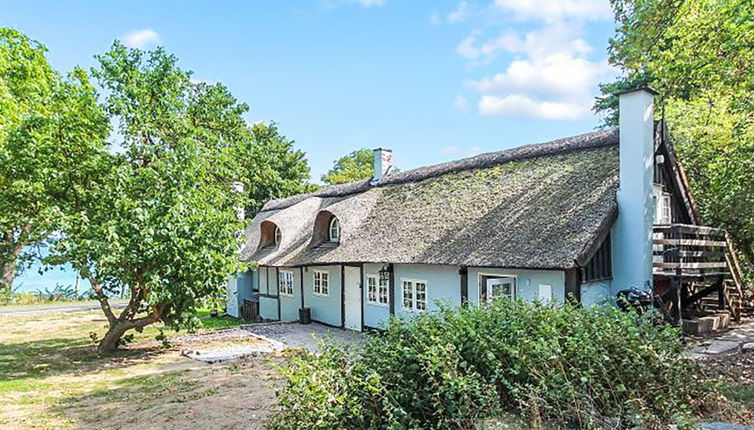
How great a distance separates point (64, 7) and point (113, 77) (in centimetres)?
192

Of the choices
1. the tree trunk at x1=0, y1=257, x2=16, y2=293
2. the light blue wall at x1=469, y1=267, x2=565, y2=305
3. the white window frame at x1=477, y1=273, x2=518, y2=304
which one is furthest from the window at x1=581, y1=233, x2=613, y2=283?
the tree trunk at x1=0, y1=257, x2=16, y2=293

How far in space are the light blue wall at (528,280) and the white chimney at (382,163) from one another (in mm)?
8313

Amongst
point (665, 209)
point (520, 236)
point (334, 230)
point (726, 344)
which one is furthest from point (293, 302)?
point (726, 344)

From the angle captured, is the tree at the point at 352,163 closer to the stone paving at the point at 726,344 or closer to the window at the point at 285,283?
the window at the point at 285,283

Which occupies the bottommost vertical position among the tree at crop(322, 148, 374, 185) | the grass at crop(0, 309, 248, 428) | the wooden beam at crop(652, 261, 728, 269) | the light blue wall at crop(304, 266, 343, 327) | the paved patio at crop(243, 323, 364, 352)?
the paved patio at crop(243, 323, 364, 352)

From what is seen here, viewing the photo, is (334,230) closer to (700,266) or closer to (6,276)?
(700,266)

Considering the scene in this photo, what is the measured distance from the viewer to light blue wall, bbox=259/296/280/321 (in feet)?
61.6

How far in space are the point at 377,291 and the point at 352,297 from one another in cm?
127

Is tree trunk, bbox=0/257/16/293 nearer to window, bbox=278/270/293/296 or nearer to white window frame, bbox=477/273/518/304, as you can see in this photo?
window, bbox=278/270/293/296

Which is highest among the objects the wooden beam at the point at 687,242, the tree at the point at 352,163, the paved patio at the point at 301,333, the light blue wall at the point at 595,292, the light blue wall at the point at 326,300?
the tree at the point at 352,163

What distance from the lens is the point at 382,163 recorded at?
18.9 metres

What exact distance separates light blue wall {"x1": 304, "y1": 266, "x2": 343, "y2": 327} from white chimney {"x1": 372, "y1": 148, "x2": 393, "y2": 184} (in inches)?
179

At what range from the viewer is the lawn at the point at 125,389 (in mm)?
7223

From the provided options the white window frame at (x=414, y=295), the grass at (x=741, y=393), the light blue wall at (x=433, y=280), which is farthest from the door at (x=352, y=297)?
the grass at (x=741, y=393)
